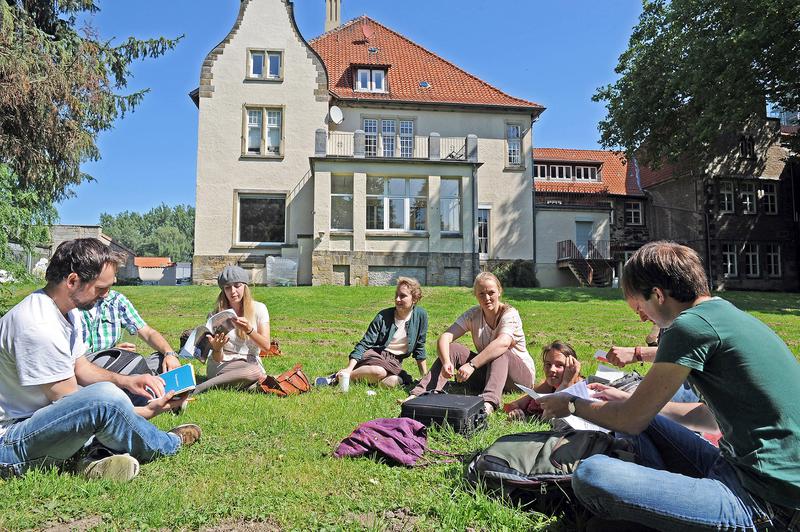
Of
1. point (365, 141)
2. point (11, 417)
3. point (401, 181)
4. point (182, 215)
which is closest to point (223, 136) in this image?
point (365, 141)

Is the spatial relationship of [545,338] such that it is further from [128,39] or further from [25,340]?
[128,39]

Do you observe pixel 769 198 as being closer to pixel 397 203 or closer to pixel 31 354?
pixel 397 203

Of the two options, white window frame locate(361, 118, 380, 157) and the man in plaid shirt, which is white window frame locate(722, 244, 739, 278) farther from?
the man in plaid shirt

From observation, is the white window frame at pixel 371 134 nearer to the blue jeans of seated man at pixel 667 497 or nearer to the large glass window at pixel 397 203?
the large glass window at pixel 397 203

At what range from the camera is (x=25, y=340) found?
2850 mm

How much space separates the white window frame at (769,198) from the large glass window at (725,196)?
2134 millimetres

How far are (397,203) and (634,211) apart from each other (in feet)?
61.2

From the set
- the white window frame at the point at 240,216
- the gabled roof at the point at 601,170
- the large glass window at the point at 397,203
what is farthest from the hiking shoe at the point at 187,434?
the gabled roof at the point at 601,170

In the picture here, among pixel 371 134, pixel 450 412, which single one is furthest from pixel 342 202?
pixel 450 412

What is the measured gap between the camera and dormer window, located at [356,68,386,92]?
25.1m

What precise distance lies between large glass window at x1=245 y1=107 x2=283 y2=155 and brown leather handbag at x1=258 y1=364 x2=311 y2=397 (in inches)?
751

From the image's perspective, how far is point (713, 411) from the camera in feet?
7.45

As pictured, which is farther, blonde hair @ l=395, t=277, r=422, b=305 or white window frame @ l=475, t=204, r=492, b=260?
white window frame @ l=475, t=204, r=492, b=260

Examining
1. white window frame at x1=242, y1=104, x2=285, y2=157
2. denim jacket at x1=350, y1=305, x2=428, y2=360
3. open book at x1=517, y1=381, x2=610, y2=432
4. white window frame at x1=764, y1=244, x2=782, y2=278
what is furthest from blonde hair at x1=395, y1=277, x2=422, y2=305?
white window frame at x1=764, y1=244, x2=782, y2=278
